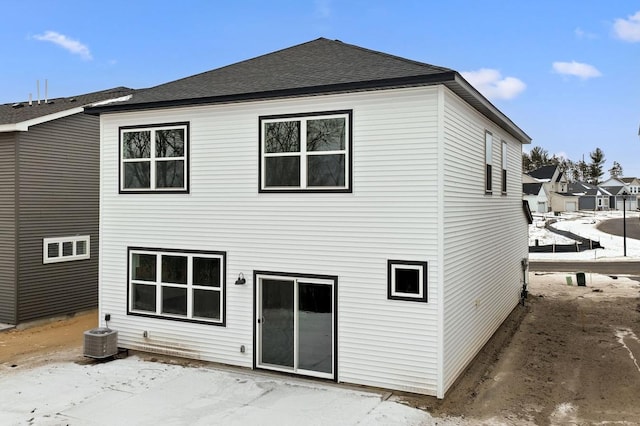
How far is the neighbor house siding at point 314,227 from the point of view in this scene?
7789 mm

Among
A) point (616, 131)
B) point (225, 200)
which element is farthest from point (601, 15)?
point (616, 131)

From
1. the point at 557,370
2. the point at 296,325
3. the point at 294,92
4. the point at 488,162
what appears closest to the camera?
the point at 294,92

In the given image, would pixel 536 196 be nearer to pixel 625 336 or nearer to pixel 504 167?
pixel 504 167

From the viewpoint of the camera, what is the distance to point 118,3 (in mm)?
21359

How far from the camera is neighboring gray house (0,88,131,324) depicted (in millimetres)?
12773

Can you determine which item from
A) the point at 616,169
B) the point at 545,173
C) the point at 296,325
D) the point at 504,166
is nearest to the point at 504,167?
the point at 504,166

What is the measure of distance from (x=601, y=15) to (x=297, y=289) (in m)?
24.3

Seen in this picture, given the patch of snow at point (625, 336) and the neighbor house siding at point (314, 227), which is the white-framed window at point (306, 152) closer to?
the neighbor house siding at point (314, 227)

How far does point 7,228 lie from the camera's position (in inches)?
506

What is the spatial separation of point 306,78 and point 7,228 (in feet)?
30.8

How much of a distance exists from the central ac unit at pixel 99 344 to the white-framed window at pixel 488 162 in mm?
8571

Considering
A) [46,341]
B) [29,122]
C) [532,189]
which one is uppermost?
[532,189]

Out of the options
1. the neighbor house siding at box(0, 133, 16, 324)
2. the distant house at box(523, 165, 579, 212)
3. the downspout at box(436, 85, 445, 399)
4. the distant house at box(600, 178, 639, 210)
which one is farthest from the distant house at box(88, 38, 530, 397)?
the distant house at box(600, 178, 639, 210)

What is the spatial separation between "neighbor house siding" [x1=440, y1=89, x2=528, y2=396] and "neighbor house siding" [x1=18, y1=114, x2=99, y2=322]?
36.2 ft
